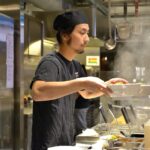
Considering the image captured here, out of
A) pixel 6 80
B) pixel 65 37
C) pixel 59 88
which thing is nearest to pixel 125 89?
pixel 59 88

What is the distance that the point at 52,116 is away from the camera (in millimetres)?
1617

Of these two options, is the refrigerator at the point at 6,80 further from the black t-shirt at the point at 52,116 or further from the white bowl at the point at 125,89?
the white bowl at the point at 125,89

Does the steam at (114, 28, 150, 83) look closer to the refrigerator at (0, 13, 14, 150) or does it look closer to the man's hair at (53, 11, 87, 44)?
the refrigerator at (0, 13, 14, 150)

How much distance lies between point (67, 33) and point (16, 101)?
1.57 meters

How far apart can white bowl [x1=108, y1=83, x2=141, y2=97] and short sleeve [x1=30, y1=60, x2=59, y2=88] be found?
37 cm

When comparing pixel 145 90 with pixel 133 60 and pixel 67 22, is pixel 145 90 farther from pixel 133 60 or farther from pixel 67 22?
pixel 133 60

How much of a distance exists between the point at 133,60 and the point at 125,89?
563cm

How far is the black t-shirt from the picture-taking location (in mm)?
1605

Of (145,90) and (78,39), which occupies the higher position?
(78,39)

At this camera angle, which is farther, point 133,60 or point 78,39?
point 133,60

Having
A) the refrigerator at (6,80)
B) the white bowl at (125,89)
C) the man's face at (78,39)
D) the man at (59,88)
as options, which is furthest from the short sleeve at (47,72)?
the refrigerator at (6,80)

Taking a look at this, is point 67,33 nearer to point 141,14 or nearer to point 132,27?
point 132,27

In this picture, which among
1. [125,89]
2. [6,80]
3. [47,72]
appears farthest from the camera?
[6,80]

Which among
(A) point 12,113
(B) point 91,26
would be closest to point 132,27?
(B) point 91,26
